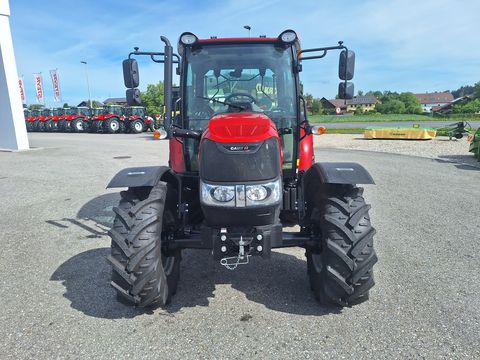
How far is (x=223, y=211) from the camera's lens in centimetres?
275

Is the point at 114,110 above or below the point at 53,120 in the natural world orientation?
above

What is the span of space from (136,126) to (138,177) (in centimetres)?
2400

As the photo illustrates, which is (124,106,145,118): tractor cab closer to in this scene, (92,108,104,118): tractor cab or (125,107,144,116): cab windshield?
(125,107,144,116): cab windshield

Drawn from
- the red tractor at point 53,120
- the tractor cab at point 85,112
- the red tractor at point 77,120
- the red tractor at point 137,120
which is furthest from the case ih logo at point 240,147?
the red tractor at point 53,120

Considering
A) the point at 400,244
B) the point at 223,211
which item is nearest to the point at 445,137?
the point at 400,244

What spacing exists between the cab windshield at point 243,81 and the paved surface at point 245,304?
1.44 m

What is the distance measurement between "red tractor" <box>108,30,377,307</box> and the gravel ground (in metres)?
9.05

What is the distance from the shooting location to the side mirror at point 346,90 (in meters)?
4.20

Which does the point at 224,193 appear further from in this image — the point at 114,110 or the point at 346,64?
the point at 114,110

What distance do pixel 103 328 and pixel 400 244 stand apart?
11.6 feet

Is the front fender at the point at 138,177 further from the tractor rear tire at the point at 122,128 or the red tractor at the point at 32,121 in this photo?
the red tractor at the point at 32,121

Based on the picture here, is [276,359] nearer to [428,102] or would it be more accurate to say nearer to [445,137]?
[445,137]

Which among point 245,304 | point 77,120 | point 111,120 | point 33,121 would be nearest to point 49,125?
point 33,121

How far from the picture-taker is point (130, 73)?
13.0ft
